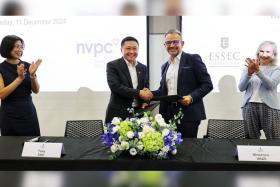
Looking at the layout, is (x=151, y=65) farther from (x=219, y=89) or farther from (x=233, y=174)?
(x=233, y=174)

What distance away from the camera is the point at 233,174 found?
151cm

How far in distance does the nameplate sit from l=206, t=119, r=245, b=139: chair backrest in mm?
1348

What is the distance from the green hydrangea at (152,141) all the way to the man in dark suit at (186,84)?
3.37ft

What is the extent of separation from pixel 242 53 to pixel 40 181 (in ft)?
10.1

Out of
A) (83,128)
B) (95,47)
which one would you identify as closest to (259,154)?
(83,128)

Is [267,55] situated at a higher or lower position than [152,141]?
higher

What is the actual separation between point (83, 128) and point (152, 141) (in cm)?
123

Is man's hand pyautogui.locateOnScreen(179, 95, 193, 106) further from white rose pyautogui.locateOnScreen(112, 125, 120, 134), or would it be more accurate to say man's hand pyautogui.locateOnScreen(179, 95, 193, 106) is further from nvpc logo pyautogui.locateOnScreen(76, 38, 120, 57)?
nvpc logo pyautogui.locateOnScreen(76, 38, 120, 57)

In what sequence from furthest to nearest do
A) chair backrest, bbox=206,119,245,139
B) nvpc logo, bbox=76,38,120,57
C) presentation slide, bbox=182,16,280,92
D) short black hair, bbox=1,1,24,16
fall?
nvpc logo, bbox=76,38,120,57
presentation slide, bbox=182,16,280,92
chair backrest, bbox=206,119,245,139
short black hair, bbox=1,1,24,16

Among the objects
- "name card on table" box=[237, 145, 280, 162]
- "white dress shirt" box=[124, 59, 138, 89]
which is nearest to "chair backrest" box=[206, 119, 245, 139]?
"white dress shirt" box=[124, 59, 138, 89]

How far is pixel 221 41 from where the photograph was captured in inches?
150

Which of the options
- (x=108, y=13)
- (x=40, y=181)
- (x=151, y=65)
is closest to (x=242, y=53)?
(x=151, y=65)

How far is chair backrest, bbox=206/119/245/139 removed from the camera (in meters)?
2.47

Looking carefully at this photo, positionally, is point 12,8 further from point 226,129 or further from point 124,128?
point 226,129
